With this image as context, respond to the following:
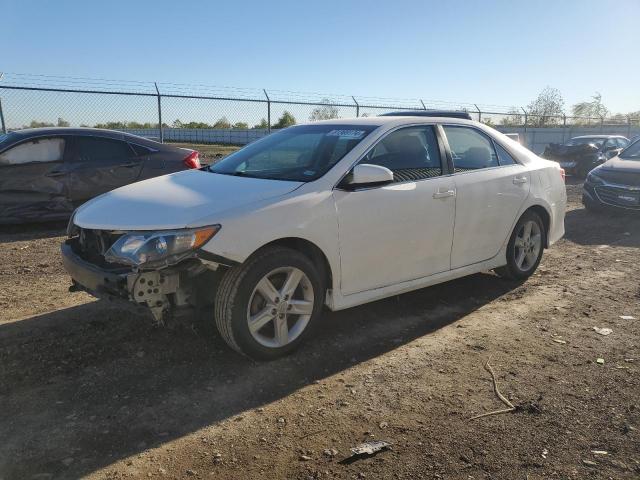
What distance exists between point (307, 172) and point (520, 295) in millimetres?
2611

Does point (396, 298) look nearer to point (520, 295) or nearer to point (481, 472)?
point (520, 295)

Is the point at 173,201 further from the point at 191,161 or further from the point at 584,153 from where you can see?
the point at 584,153

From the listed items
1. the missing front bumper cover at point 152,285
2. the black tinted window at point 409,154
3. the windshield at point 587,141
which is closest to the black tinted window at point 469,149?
the black tinted window at point 409,154

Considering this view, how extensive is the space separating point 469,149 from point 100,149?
18.3 feet

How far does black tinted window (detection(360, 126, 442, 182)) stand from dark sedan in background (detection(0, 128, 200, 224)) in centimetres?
495

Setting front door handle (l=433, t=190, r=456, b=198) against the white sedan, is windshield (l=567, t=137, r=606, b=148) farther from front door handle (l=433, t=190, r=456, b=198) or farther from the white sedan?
front door handle (l=433, t=190, r=456, b=198)

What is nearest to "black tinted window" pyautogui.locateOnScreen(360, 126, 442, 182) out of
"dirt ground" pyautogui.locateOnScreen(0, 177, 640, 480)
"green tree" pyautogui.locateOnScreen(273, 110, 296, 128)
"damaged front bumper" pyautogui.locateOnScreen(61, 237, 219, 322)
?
"dirt ground" pyautogui.locateOnScreen(0, 177, 640, 480)

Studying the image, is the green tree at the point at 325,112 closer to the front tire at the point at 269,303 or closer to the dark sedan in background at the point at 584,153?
the dark sedan in background at the point at 584,153

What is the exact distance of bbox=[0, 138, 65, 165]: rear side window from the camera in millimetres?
7367

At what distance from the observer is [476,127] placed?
5180mm

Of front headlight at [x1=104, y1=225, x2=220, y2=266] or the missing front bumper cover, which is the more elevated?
front headlight at [x1=104, y1=225, x2=220, y2=266]

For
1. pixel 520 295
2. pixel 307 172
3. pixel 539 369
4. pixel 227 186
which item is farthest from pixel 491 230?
pixel 227 186

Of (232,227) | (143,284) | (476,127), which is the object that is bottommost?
(143,284)

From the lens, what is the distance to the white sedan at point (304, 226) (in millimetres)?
3354
